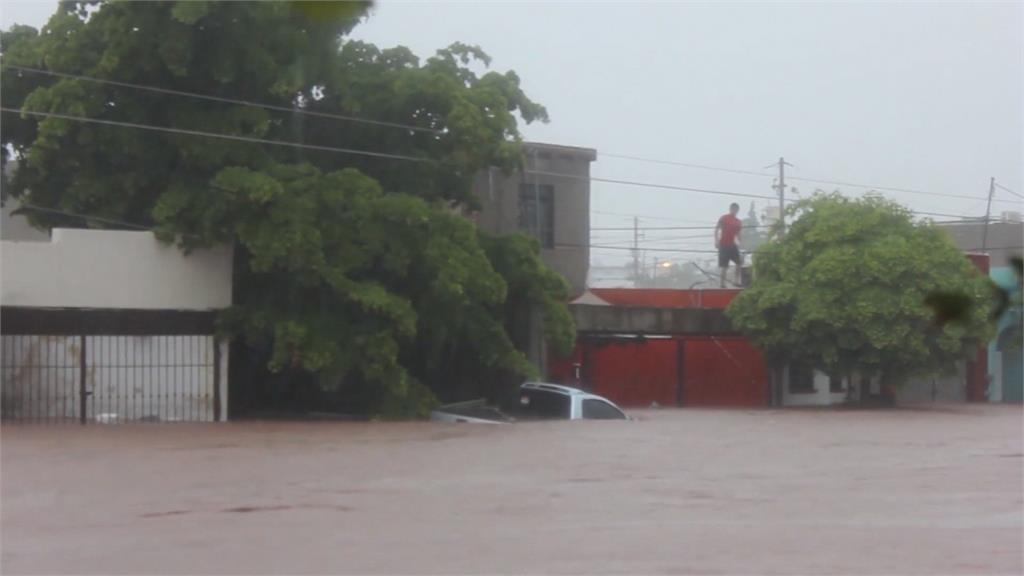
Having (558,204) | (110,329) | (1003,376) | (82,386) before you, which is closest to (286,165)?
(110,329)

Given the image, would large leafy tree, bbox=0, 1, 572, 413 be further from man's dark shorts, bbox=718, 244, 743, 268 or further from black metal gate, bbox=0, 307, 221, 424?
man's dark shorts, bbox=718, 244, 743, 268

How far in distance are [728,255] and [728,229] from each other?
0.65m

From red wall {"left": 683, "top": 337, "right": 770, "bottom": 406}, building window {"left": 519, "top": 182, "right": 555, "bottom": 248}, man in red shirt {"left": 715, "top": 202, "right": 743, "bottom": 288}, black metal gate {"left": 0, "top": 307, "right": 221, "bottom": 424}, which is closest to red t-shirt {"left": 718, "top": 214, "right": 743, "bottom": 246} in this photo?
man in red shirt {"left": 715, "top": 202, "right": 743, "bottom": 288}

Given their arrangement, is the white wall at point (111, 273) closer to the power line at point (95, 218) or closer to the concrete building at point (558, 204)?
the power line at point (95, 218)

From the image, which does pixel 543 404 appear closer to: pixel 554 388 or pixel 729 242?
pixel 554 388

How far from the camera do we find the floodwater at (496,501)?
350 inches

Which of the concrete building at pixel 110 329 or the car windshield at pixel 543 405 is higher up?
the concrete building at pixel 110 329

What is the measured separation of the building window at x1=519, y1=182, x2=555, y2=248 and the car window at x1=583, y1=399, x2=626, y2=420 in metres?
8.28

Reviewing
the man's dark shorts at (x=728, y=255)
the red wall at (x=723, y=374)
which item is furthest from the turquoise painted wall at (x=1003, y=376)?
the man's dark shorts at (x=728, y=255)

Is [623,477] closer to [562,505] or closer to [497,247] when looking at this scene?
[562,505]

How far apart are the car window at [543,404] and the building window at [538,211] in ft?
24.9

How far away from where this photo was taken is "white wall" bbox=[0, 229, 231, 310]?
61.3ft

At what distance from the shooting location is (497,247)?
73.0ft

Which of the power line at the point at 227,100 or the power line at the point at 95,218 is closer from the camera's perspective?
the power line at the point at 227,100
